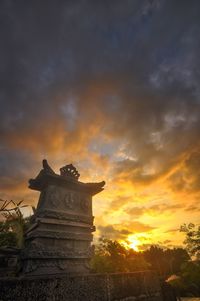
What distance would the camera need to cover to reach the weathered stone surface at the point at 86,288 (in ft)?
11.4

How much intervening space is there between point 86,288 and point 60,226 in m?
7.63

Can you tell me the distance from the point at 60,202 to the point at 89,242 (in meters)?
3.09

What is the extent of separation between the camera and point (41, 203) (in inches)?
488

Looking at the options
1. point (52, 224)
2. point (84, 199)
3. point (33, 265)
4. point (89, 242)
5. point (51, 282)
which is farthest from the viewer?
point (84, 199)

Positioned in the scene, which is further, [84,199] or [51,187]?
[84,199]

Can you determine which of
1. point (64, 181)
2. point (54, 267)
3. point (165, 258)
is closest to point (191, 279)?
point (54, 267)

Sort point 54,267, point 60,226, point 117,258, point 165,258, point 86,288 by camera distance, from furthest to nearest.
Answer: point 165,258 < point 117,258 < point 60,226 < point 54,267 < point 86,288

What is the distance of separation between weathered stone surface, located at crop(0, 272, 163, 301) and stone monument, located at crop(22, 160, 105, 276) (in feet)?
18.8

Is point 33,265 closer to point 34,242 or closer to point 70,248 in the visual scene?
point 34,242

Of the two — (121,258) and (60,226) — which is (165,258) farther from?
(60,226)

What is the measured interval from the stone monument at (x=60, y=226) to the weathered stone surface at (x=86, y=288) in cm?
573

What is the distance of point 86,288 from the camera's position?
4.42 m

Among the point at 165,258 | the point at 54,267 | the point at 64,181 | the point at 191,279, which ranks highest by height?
the point at 64,181

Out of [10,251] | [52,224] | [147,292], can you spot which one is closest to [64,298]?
[147,292]
